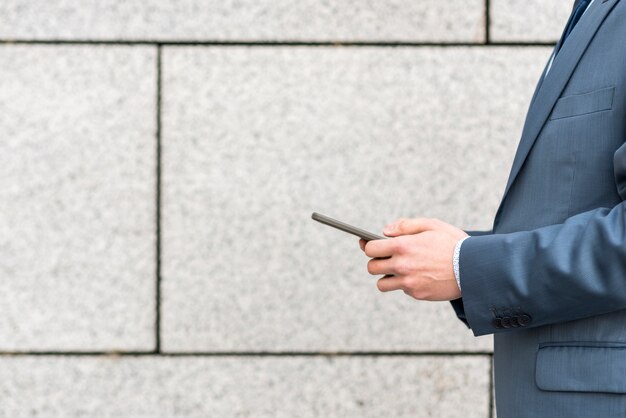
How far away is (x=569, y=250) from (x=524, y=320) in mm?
182

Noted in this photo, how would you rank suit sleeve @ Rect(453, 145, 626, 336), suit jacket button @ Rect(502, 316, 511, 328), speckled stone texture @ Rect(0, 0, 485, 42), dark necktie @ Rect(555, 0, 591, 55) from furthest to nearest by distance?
1. speckled stone texture @ Rect(0, 0, 485, 42)
2. dark necktie @ Rect(555, 0, 591, 55)
3. suit jacket button @ Rect(502, 316, 511, 328)
4. suit sleeve @ Rect(453, 145, 626, 336)

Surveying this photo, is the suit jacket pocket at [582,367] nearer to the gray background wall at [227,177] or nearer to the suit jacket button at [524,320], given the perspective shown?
the suit jacket button at [524,320]

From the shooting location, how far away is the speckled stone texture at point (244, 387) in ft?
9.72

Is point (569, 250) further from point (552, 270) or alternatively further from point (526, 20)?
point (526, 20)

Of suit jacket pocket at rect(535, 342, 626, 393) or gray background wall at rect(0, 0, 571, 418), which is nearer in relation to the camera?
suit jacket pocket at rect(535, 342, 626, 393)

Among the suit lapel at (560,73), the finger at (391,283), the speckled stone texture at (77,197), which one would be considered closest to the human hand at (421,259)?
the finger at (391,283)

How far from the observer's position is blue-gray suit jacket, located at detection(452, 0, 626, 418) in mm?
1342

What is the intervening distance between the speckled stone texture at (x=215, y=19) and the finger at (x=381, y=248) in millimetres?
1581

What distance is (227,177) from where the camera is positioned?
115 inches

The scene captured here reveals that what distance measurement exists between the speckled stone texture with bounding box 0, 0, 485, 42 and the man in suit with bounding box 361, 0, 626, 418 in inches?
56.8

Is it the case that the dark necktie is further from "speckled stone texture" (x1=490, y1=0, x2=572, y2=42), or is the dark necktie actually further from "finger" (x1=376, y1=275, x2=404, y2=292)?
"speckled stone texture" (x1=490, y1=0, x2=572, y2=42)

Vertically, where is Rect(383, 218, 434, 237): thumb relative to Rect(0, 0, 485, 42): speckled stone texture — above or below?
below

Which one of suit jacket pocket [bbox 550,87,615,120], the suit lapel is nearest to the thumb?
the suit lapel

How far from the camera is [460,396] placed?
9.85ft
